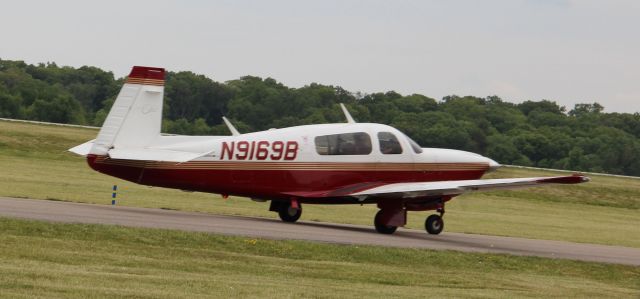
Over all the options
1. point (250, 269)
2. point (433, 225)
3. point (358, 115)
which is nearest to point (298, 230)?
point (433, 225)

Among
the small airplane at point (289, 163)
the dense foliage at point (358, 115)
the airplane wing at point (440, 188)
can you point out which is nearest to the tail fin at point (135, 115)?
the small airplane at point (289, 163)

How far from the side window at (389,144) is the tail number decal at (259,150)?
2.14m

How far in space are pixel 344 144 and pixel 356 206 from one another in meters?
16.0

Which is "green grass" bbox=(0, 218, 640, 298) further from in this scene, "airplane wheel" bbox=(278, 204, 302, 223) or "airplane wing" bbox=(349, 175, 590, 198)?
"airplane wheel" bbox=(278, 204, 302, 223)

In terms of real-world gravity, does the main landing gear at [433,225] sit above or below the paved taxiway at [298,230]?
above

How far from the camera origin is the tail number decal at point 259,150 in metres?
27.2

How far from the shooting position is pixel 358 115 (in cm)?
9425

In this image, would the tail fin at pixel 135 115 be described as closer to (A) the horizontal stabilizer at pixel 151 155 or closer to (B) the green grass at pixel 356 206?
(A) the horizontal stabilizer at pixel 151 155

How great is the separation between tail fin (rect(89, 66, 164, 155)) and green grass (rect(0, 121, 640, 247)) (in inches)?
233

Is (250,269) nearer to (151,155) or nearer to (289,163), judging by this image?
(151,155)

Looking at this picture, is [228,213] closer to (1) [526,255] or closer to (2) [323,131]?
(2) [323,131]

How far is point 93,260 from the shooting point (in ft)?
58.5

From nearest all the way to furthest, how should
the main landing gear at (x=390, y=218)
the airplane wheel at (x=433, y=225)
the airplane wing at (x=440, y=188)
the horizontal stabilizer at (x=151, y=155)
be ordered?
the horizontal stabilizer at (x=151, y=155) < the airplane wing at (x=440, y=188) < the main landing gear at (x=390, y=218) < the airplane wheel at (x=433, y=225)

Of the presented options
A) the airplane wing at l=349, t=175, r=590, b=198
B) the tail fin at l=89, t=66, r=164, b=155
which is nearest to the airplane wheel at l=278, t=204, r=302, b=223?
the airplane wing at l=349, t=175, r=590, b=198
